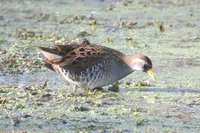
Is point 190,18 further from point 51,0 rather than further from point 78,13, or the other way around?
point 51,0

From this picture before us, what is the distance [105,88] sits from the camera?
10.2 m

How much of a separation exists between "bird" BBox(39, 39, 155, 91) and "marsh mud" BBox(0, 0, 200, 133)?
0.16 m

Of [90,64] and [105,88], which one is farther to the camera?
[105,88]

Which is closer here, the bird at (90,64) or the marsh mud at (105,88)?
the marsh mud at (105,88)

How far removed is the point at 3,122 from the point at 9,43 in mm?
5144

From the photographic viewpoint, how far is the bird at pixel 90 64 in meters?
9.62

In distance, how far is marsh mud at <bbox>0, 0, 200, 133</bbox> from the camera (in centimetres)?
826

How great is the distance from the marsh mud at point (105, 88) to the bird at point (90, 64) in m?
0.16

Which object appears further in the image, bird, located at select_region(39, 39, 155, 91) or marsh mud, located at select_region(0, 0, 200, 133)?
bird, located at select_region(39, 39, 155, 91)

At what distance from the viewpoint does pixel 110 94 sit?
31.6ft

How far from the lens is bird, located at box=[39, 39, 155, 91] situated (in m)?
9.62

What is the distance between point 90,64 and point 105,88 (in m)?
0.60

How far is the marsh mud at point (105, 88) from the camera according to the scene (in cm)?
826

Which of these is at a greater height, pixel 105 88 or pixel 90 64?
pixel 90 64
